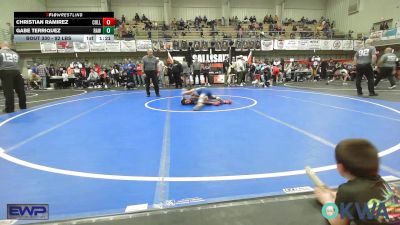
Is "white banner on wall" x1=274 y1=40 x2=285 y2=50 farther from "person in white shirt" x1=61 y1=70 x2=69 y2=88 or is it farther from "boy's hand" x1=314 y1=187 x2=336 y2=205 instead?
"boy's hand" x1=314 y1=187 x2=336 y2=205

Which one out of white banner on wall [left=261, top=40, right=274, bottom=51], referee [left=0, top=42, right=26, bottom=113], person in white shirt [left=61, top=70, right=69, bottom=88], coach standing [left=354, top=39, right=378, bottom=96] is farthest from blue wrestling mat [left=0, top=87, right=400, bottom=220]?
white banner on wall [left=261, top=40, right=274, bottom=51]

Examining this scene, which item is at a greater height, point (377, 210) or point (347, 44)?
point (347, 44)

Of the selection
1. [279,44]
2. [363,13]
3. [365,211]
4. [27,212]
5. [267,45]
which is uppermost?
[363,13]

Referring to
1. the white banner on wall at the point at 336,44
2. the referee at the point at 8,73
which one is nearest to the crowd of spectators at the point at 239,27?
the white banner on wall at the point at 336,44

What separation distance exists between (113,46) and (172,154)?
1975 cm

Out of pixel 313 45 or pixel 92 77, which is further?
pixel 313 45

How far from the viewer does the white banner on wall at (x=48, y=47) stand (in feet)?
69.0

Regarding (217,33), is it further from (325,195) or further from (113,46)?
(325,195)

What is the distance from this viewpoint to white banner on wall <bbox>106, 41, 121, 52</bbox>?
855 inches

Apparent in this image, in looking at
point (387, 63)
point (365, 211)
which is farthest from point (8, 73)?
point (387, 63)

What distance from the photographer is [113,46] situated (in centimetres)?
2181

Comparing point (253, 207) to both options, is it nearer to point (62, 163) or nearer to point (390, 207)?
point (390, 207)

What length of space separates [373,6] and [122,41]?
2262 centimetres

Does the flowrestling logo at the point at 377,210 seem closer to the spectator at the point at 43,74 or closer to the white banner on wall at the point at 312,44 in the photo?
the spectator at the point at 43,74
